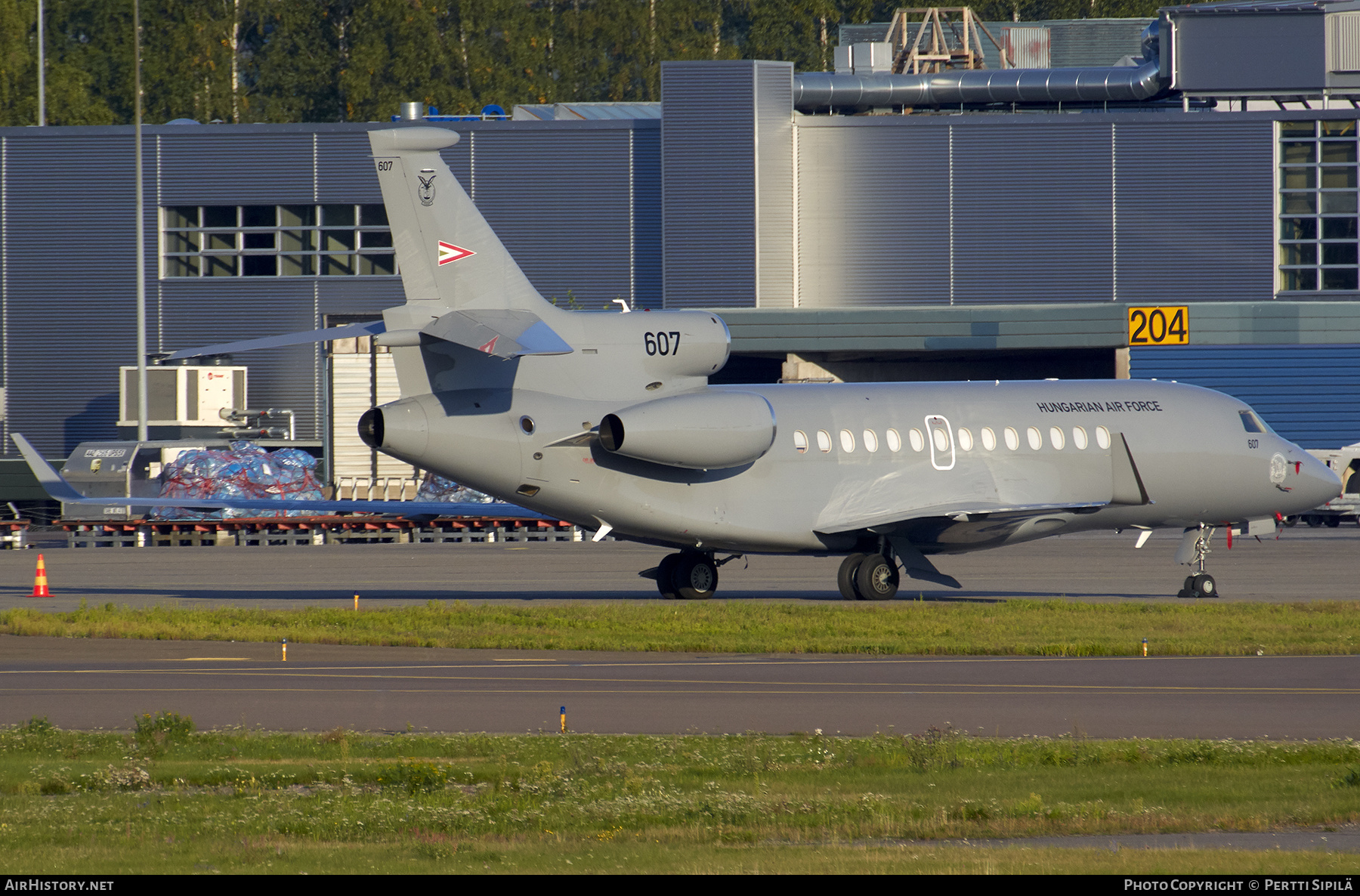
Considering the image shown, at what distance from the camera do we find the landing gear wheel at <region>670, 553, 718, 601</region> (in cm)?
2783

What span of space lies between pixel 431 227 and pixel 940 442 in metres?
9.39

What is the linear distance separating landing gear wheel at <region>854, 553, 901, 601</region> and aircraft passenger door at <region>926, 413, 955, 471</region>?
1968 mm

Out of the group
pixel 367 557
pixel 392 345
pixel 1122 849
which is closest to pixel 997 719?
pixel 1122 849

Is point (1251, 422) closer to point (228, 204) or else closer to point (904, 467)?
point (904, 467)

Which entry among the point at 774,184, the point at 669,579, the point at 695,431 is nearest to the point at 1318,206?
the point at 774,184

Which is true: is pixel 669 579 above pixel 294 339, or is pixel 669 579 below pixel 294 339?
below

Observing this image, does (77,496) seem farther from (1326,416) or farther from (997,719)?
(1326,416)

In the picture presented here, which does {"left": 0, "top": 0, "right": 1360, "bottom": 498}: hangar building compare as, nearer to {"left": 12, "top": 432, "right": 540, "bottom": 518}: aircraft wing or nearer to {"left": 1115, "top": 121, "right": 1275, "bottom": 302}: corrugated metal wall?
{"left": 1115, "top": 121, "right": 1275, "bottom": 302}: corrugated metal wall

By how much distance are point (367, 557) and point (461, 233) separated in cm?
1662

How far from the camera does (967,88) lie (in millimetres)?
59125

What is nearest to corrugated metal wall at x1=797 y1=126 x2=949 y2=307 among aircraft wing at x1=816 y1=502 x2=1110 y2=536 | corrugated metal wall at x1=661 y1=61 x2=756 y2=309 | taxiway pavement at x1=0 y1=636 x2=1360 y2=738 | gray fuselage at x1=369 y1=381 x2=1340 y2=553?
corrugated metal wall at x1=661 y1=61 x2=756 y2=309

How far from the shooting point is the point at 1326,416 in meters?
52.3

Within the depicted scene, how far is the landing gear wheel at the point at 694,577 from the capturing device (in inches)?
1096

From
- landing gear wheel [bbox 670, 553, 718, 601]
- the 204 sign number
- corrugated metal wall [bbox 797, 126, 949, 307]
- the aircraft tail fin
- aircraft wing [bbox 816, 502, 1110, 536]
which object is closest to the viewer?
the aircraft tail fin
